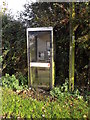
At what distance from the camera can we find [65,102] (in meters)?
2.43

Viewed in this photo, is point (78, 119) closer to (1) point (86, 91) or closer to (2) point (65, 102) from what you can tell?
(2) point (65, 102)

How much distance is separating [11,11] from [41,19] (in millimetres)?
944

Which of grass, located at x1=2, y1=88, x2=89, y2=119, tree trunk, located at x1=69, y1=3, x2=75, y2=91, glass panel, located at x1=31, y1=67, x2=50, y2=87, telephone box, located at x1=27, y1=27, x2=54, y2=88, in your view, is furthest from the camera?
glass panel, located at x1=31, y1=67, x2=50, y2=87

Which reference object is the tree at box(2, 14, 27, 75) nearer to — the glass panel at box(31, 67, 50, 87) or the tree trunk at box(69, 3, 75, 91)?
the glass panel at box(31, 67, 50, 87)

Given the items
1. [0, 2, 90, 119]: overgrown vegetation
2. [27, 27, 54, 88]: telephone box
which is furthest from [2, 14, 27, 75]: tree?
[27, 27, 54, 88]: telephone box

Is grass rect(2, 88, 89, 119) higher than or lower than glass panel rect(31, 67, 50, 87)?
lower

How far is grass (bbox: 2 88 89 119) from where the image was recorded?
2.07 metres

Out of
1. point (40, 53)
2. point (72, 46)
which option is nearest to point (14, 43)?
point (40, 53)

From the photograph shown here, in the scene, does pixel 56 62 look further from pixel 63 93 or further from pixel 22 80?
pixel 22 80

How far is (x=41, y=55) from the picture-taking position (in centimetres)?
290

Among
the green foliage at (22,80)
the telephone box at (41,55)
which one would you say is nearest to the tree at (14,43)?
the green foliage at (22,80)

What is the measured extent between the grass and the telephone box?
0.56 m

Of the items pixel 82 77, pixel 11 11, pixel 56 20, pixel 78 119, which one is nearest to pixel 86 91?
pixel 82 77

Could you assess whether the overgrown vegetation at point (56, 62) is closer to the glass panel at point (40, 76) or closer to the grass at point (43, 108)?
the grass at point (43, 108)
